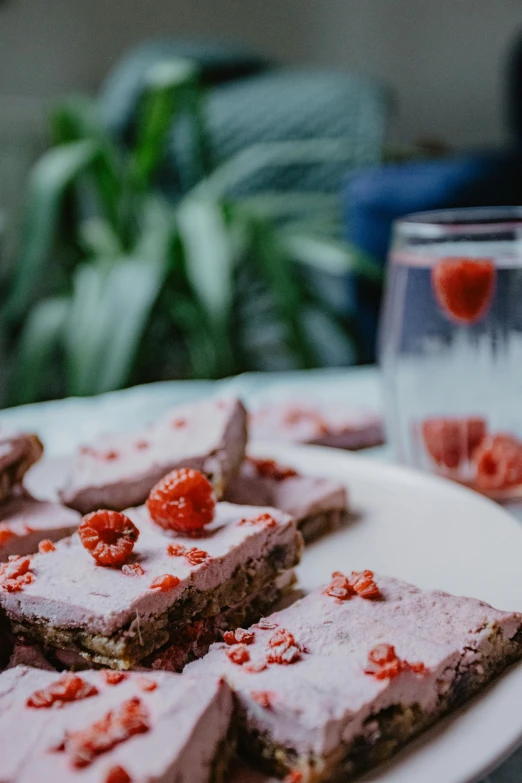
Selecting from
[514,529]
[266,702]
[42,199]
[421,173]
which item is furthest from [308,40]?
[266,702]

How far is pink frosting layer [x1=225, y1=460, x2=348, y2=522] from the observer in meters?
1.40

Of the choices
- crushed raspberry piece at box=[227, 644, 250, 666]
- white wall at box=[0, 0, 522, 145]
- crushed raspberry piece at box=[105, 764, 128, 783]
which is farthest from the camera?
white wall at box=[0, 0, 522, 145]

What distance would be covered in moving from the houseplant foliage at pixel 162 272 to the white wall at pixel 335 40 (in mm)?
2227

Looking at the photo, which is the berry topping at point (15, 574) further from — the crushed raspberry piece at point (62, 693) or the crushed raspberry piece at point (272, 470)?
the crushed raspberry piece at point (272, 470)

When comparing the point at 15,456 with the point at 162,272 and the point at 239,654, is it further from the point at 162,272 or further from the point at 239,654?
the point at 162,272

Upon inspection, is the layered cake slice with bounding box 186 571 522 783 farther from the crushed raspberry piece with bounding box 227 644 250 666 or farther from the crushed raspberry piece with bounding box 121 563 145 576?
the crushed raspberry piece with bounding box 121 563 145 576

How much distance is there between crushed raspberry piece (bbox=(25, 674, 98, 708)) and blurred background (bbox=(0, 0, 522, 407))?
8.22 ft

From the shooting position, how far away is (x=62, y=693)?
84 centimetres

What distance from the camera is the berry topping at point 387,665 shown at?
849mm

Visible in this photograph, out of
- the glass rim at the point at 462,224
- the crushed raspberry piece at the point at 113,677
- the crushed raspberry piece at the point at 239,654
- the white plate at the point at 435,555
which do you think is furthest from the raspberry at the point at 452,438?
the crushed raspberry piece at the point at 113,677

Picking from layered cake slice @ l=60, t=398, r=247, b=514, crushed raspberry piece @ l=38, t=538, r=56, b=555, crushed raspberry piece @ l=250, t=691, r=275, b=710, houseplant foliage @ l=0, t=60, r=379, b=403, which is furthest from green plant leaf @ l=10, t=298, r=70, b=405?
crushed raspberry piece @ l=250, t=691, r=275, b=710

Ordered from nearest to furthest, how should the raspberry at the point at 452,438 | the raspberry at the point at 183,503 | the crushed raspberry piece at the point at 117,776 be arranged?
the crushed raspberry piece at the point at 117,776 → the raspberry at the point at 183,503 → the raspberry at the point at 452,438

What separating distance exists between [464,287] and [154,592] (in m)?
0.89

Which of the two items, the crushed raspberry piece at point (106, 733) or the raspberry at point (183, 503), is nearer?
the crushed raspberry piece at point (106, 733)
